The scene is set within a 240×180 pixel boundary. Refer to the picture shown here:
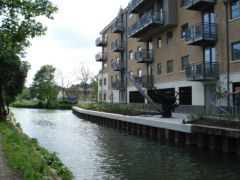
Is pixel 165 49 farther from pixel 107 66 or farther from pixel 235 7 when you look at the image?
pixel 107 66

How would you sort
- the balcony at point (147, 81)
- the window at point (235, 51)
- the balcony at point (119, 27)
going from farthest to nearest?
the balcony at point (119, 27) < the balcony at point (147, 81) < the window at point (235, 51)

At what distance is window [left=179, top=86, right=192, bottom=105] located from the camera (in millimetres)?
31069

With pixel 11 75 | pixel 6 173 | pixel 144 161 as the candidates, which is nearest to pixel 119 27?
pixel 11 75

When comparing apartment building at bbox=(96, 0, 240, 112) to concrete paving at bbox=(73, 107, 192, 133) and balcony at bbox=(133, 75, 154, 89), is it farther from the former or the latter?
concrete paving at bbox=(73, 107, 192, 133)

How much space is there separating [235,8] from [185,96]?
8754mm

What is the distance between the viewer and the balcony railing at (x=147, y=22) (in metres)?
34.3

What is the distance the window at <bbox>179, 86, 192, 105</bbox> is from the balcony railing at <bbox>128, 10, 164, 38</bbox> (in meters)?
6.64

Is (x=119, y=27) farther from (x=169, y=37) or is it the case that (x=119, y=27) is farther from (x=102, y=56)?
(x=169, y=37)

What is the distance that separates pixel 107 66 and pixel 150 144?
36941mm

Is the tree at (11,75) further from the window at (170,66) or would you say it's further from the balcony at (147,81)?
the balcony at (147,81)

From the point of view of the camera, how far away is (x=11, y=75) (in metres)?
21.4

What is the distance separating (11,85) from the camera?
22359 millimetres

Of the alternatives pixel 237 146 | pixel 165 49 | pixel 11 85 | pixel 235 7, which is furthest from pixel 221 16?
pixel 11 85

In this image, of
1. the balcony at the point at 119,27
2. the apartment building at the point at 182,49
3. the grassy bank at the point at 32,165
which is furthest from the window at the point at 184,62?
the grassy bank at the point at 32,165
